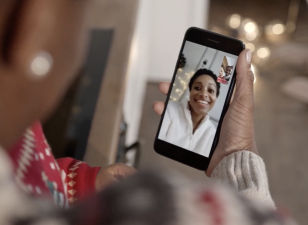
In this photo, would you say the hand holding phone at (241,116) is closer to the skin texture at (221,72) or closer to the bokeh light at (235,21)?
the skin texture at (221,72)

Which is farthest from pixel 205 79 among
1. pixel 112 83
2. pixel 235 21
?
pixel 235 21

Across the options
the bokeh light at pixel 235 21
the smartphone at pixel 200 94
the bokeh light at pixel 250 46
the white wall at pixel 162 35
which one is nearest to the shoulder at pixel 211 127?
the smartphone at pixel 200 94

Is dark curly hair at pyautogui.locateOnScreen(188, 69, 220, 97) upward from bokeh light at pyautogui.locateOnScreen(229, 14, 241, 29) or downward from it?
downward

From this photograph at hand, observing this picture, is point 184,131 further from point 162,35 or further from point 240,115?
point 162,35

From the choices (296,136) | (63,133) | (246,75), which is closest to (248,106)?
(246,75)

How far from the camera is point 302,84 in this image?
45.2 inches

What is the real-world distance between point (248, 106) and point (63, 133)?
0.28 m

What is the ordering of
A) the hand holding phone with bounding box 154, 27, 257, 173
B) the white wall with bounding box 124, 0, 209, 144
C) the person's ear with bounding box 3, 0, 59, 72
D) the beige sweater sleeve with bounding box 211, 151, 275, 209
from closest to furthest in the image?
the person's ear with bounding box 3, 0, 59, 72, the beige sweater sleeve with bounding box 211, 151, 275, 209, the hand holding phone with bounding box 154, 27, 257, 173, the white wall with bounding box 124, 0, 209, 144

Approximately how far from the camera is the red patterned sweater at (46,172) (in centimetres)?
26

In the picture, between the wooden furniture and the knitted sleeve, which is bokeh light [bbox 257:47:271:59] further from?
the knitted sleeve

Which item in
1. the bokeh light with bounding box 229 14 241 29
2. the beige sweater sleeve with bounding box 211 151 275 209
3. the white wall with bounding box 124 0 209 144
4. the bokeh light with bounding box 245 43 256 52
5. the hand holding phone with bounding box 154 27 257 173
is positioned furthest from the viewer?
the bokeh light with bounding box 229 14 241 29

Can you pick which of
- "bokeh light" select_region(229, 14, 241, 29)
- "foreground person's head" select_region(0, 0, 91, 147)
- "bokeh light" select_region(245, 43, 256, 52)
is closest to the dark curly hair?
"foreground person's head" select_region(0, 0, 91, 147)

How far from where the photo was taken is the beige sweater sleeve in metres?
0.25

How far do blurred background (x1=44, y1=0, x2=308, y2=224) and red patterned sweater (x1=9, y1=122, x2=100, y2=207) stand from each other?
57 mm
